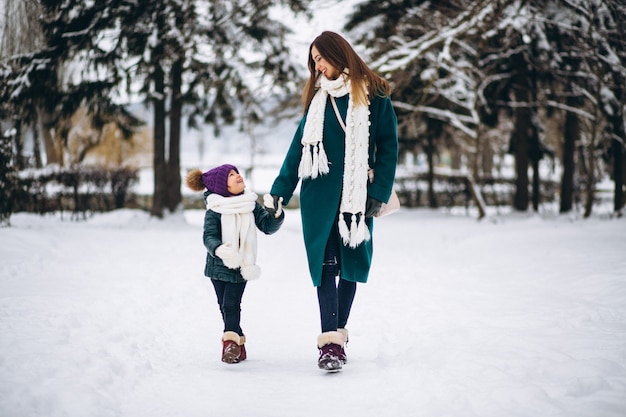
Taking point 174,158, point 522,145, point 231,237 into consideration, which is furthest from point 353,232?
point 522,145

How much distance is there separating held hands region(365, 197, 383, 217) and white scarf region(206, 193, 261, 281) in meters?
0.76

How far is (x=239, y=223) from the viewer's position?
12.2 ft

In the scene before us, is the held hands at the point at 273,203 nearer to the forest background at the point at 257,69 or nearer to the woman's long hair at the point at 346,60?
the woman's long hair at the point at 346,60

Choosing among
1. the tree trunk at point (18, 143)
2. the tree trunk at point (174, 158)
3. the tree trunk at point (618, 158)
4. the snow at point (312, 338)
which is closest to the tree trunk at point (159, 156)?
the tree trunk at point (174, 158)

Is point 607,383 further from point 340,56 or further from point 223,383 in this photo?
point 340,56

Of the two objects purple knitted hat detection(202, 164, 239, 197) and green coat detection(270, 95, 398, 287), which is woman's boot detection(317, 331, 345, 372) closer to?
green coat detection(270, 95, 398, 287)

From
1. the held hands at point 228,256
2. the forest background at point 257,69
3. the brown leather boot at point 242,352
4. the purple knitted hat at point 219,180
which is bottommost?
the brown leather boot at point 242,352

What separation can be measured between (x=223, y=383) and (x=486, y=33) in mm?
9786

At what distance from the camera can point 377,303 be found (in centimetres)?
570

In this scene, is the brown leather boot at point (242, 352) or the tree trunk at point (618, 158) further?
the tree trunk at point (618, 158)

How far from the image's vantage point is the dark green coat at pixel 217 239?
11.8 feet

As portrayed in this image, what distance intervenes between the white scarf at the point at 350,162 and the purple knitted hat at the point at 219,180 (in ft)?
1.90

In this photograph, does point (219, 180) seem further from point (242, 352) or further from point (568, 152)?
point (568, 152)

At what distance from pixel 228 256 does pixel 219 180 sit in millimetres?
551
